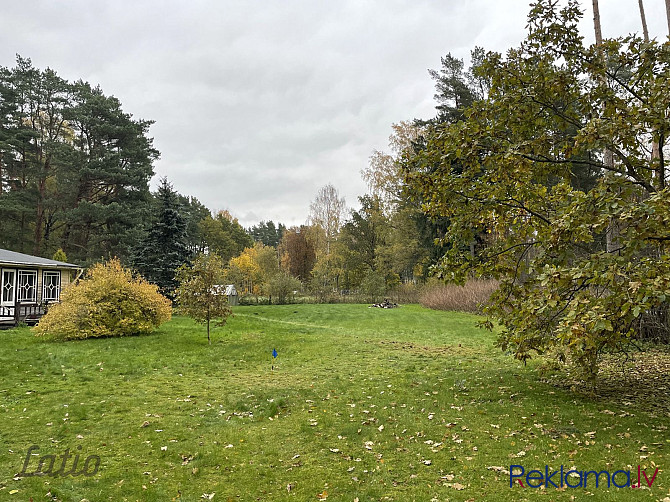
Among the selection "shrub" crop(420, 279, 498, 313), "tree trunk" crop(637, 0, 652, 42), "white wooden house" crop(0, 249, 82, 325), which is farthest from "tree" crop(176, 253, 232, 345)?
"tree trunk" crop(637, 0, 652, 42)

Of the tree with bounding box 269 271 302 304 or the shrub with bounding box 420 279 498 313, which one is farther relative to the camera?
the tree with bounding box 269 271 302 304

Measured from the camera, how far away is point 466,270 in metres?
6.93

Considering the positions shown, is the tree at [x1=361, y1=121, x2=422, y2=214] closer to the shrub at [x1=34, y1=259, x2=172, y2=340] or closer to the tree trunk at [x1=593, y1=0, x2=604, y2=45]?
the tree trunk at [x1=593, y1=0, x2=604, y2=45]

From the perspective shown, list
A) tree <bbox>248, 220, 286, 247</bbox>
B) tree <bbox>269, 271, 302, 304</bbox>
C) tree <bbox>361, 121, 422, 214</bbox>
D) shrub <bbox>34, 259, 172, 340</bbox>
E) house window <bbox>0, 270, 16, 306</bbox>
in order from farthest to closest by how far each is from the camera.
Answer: tree <bbox>248, 220, 286, 247</bbox> → tree <bbox>361, 121, 422, 214</bbox> → tree <bbox>269, 271, 302, 304</bbox> → house window <bbox>0, 270, 16, 306</bbox> → shrub <bbox>34, 259, 172, 340</bbox>

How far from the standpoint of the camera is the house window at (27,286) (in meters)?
20.0

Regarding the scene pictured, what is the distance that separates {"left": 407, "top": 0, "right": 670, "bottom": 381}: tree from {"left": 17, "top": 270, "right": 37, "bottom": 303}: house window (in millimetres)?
21762

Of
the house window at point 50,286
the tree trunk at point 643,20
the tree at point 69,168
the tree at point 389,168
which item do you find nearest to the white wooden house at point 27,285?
the house window at point 50,286

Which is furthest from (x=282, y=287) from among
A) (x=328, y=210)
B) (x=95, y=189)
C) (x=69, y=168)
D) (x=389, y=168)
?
(x=69, y=168)

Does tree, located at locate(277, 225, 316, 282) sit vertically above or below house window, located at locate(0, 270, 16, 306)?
above

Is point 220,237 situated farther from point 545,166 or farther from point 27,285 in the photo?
point 545,166

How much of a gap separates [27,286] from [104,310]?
1030 centimetres

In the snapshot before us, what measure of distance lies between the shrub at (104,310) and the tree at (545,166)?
37.8 feet

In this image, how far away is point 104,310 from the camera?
13.8 metres

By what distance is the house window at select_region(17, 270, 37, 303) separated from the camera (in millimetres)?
19984
